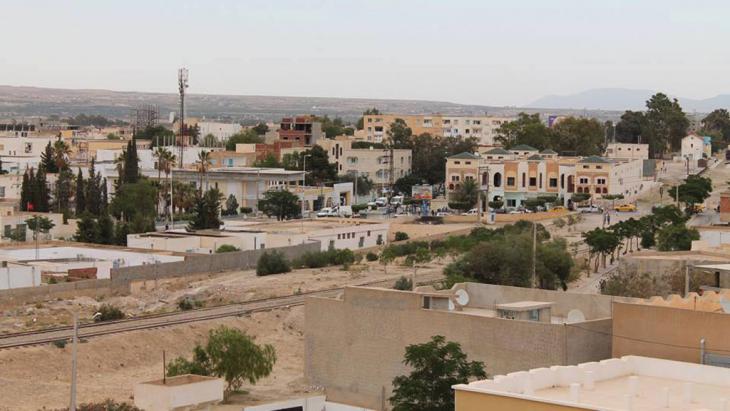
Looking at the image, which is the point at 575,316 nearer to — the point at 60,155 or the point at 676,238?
the point at 676,238

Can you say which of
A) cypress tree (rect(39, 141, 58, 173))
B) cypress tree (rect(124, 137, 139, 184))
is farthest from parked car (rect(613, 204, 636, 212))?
cypress tree (rect(39, 141, 58, 173))

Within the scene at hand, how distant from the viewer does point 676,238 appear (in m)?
55.0

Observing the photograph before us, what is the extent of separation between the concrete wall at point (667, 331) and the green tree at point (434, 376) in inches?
107

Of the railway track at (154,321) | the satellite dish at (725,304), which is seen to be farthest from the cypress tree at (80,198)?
the satellite dish at (725,304)

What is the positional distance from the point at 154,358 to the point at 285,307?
292 inches

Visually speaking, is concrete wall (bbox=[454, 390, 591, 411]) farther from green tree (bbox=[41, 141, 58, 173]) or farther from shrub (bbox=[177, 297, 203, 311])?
green tree (bbox=[41, 141, 58, 173])

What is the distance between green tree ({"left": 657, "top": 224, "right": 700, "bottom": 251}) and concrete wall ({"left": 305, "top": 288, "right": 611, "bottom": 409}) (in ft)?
77.4

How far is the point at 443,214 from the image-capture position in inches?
3115

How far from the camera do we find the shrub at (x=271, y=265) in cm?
5240

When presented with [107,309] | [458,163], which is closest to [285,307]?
[107,309]

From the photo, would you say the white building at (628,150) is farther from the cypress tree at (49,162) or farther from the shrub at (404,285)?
the shrub at (404,285)

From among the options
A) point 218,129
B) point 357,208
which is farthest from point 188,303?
point 218,129

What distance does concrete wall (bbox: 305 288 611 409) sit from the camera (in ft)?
89.5

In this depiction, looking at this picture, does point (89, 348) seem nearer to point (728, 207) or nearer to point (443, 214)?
point (728, 207)
